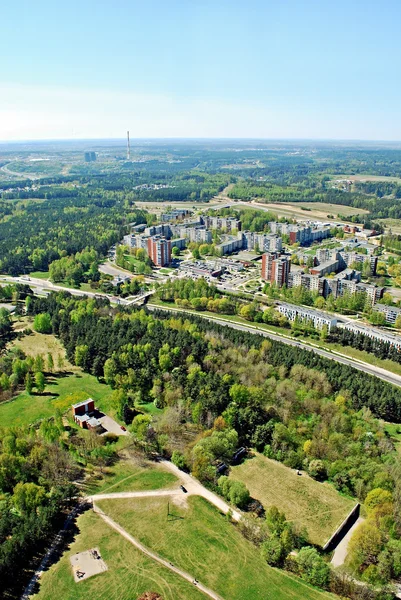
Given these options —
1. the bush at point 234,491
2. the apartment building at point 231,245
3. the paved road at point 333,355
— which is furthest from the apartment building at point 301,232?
the bush at point 234,491

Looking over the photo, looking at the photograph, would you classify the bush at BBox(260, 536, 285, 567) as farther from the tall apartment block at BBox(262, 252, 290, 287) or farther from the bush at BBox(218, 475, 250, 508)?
the tall apartment block at BBox(262, 252, 290, 287)

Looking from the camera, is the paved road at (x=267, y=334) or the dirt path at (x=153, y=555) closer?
the dirt path at (x=153, y=555)

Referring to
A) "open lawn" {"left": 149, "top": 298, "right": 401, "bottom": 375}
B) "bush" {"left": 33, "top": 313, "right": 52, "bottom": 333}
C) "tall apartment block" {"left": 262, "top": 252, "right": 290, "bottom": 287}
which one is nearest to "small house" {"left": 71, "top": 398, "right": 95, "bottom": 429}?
"bush" {"left": 33, "top": 313, "right": 52, "bottom": 333}

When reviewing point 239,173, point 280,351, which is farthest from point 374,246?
point 239,173

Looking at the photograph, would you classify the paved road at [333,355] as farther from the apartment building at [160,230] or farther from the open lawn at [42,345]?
the apartment building at [160,230]

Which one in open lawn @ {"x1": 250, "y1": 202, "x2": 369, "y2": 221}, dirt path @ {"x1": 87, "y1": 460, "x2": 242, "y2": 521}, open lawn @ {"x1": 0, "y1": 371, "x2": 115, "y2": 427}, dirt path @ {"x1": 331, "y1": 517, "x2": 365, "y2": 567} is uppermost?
open lawn @ {"x1": 250, "y1": 202, "x2": 369, "y2": 221}
